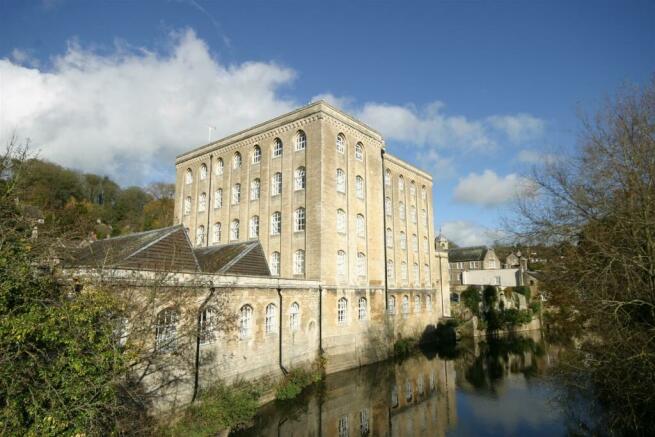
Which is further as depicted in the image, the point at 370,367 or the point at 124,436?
the point at 370,367

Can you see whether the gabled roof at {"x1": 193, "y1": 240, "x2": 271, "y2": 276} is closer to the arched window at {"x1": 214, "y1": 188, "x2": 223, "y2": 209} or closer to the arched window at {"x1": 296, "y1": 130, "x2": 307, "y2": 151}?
the arched window at {"x1": 296, "y1": 130, "x2": 307, "y2": 151}

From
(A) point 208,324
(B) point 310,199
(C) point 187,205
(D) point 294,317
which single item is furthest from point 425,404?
(C) point 187,205

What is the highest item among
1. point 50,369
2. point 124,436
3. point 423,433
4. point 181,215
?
point 181,215

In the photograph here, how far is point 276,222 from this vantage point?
1013 inches

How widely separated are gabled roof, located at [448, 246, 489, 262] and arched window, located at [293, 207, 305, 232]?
147 ft

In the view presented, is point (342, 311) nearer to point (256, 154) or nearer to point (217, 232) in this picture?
point (217, 232)

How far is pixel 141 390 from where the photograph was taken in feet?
38.8

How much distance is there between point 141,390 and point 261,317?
644 centimetres

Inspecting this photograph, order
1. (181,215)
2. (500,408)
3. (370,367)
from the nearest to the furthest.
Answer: (500,408)
(370,367)
(181,215)

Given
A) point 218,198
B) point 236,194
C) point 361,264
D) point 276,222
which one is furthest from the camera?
point 218,198

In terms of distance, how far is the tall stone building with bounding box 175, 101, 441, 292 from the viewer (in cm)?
2394

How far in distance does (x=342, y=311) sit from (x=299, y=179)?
8612 millimetres

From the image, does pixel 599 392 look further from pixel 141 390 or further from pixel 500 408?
pixel 141 390

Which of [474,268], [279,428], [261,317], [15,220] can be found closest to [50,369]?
[15,220]
